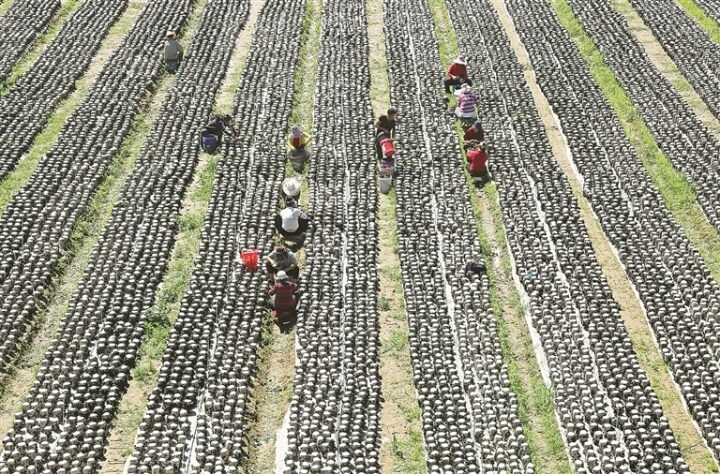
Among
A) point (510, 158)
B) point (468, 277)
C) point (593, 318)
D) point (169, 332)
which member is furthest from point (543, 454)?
point (510, 158)

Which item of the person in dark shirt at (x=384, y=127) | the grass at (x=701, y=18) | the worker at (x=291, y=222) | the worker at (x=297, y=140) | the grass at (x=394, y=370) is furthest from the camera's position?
the grass at (x=701, y=18)

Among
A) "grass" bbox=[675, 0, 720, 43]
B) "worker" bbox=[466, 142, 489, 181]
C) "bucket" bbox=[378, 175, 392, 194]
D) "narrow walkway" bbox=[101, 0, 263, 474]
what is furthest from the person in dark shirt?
"grass" bbox=[675, 0, 720, 43]

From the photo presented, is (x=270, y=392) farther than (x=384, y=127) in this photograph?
No

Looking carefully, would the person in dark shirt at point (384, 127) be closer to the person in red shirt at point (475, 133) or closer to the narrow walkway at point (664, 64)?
the person in red shirt at point (475, 133)

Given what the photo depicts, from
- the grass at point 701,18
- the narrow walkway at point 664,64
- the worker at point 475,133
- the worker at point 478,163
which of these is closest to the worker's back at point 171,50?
the worker at point 475,133

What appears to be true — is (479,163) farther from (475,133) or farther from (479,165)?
(475,133)

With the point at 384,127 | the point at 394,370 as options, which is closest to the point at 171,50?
the point at 384,127

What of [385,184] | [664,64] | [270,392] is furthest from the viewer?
[664,64]
